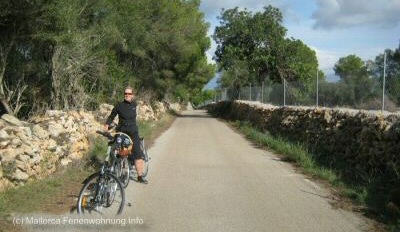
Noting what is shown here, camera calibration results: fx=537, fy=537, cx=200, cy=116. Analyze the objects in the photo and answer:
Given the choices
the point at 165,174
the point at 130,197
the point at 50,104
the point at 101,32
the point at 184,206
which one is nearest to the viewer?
the point at 184,206

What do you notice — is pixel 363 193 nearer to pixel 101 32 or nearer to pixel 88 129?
pixel 88 129

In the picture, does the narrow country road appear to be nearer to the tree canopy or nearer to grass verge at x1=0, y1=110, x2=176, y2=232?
grass verge at x1=0, y1=110, x2=176, y2=232

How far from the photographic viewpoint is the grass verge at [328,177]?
875 cm

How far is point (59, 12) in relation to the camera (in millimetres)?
14516

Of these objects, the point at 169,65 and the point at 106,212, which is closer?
the point at 106,212

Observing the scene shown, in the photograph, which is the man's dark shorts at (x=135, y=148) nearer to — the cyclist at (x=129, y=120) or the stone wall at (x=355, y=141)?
the cyclist at (x=129, y=120)

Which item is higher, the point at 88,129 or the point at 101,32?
the point at 101,32

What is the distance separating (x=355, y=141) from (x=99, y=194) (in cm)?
696

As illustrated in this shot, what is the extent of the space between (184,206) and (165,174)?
10.9ft

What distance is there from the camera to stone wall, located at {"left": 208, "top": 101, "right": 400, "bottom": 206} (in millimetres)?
10297

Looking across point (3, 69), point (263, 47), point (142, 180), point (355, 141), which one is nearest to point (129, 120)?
point (142, 180)

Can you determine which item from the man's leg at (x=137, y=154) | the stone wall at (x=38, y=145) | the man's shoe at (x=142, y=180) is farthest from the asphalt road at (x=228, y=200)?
the stone wall at (x=38, y=145)

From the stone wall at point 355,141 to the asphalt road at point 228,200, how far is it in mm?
1072

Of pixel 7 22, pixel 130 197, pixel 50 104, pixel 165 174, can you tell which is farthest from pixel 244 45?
pixel 130 197
